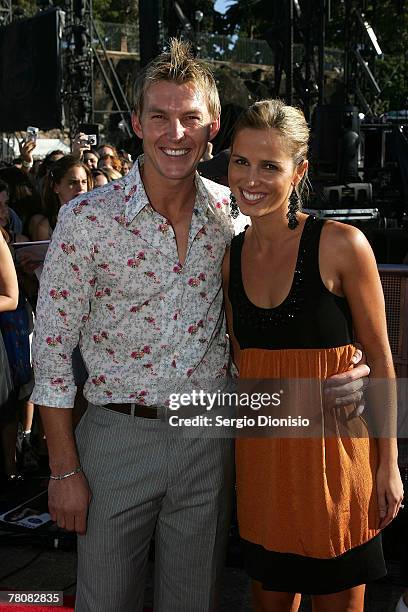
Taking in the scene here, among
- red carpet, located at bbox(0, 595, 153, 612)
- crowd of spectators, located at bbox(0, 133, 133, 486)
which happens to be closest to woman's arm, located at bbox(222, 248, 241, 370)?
crowd of spectators, located at bbox(0, 133, 133, 486)

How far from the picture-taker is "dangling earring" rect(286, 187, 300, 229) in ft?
7.45

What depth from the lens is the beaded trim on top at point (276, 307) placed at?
2186 mm

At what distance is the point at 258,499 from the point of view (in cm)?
227

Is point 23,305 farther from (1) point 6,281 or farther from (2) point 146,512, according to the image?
(2) point 146,512

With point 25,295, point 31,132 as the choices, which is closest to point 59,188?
point 25,295

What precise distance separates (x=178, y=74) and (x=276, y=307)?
2.24ft

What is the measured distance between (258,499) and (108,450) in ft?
1.46

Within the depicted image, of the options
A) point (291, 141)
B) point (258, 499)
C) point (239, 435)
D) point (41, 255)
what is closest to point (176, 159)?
point (291, 141)

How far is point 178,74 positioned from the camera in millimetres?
2156

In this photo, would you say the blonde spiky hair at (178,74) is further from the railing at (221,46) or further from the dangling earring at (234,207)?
the railing at (221,46)

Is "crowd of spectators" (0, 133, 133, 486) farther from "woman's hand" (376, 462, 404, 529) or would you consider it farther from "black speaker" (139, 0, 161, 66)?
"black speaker" (139, 0, 161, 66)

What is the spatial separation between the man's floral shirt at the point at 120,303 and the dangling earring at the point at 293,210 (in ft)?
0.87

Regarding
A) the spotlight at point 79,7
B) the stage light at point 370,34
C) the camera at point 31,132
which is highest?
the stage light at point 370,34

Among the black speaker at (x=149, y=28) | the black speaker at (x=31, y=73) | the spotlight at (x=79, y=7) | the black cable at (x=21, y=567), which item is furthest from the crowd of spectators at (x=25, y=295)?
the spotlight at (x=79, y=7)
